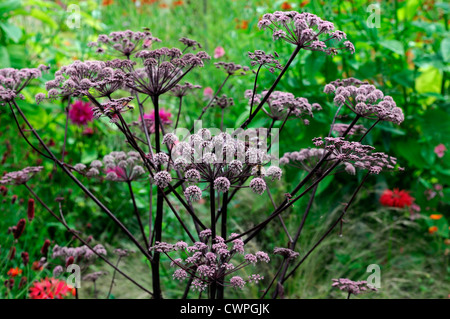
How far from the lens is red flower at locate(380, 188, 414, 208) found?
3.60 meters

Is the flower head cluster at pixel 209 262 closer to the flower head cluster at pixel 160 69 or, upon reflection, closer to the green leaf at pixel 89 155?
the flower head cluster at pixel 160 69

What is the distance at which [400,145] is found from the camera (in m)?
3.79

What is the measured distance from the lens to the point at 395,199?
3.60 m

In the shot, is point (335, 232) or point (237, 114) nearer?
point (335, 232)

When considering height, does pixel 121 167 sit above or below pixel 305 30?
below

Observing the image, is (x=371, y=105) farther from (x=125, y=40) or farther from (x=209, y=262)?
(x=125, y=40)

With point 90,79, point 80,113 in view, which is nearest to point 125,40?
point 90,79

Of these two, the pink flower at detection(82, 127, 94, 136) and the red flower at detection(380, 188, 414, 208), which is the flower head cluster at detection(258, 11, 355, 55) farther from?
the pink flower at detection(82, 127, 94, 136)

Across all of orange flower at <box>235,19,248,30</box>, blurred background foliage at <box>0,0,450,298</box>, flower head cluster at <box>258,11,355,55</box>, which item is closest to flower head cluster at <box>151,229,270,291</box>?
flower head cluster at <box>258,11,355,55</box>

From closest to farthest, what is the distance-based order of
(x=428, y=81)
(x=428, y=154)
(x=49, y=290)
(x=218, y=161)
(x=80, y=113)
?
(x=218, y=161), (x=49, y=290), (x=428, y=154), (x=80, y=113), (x=428, y=81)

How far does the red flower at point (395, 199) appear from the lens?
11.8ft
